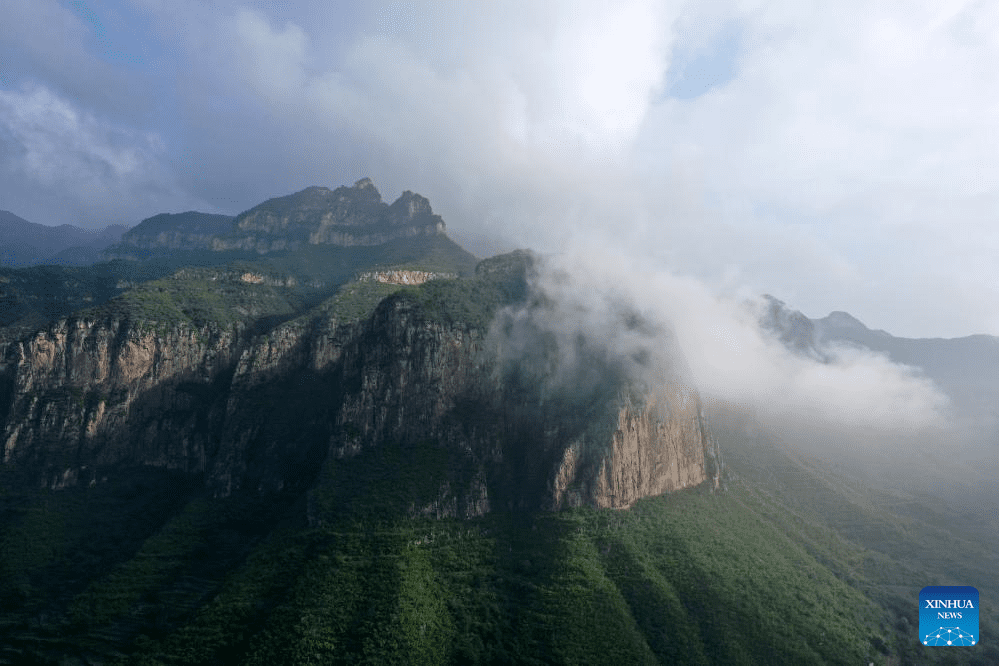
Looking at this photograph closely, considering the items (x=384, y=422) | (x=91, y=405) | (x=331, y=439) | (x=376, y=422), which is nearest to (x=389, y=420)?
(x=384, y=422)

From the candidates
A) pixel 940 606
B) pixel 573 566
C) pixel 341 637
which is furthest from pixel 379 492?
pixel 940 606

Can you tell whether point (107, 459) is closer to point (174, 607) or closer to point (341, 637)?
point (174, 607)

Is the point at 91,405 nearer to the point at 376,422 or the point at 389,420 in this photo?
the point at 376,422

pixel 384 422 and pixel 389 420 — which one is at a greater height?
pixel 389 420

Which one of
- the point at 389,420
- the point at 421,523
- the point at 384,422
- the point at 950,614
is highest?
the point at 389,420

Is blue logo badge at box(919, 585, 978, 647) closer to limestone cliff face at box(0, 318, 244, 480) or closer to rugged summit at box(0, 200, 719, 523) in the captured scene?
rugged summit at box(0, 200, 719, 523)

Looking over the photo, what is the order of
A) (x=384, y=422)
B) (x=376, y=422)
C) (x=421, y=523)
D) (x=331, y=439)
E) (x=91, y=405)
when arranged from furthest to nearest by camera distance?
1. (x=91, y=405)
2. (x=384, y=422)
3. (x=376, y=422)
4. (x=331, y=439)
5. (x=421, y=523)
